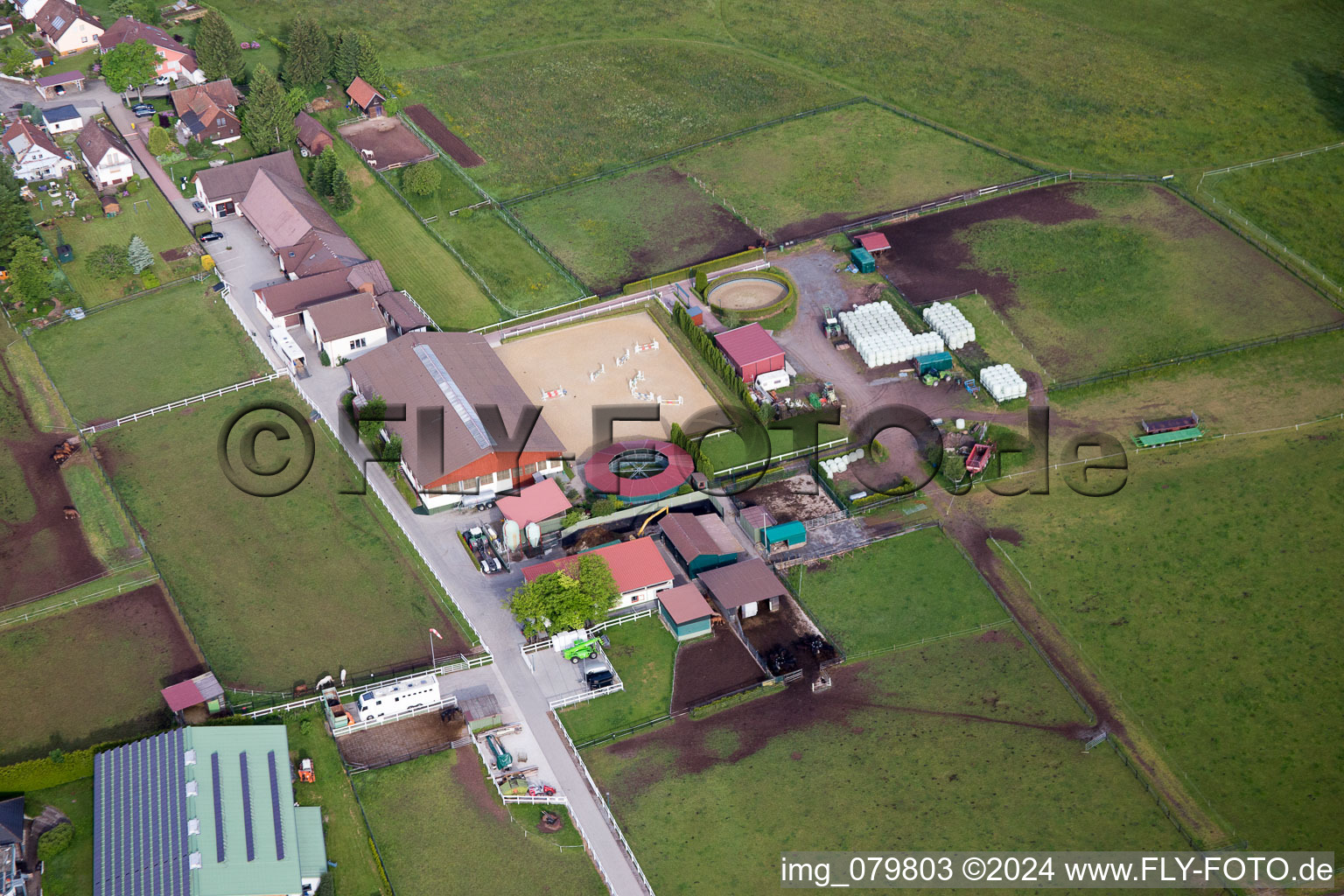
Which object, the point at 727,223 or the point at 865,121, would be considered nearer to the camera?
the point at 727,223

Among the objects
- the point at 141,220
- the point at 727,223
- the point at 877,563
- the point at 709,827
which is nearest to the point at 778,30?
the point at 727,223

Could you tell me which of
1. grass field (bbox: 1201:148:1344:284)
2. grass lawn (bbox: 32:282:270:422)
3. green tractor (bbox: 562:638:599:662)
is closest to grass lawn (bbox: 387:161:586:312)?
grass lawn (bbox: 32:282:270:422)

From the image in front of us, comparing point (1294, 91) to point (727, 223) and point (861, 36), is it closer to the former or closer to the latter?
point (861, 36)

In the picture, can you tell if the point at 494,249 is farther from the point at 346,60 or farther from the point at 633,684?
the point at 633,684

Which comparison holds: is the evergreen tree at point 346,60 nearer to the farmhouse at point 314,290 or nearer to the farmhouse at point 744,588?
the farmhouse at point 314,290

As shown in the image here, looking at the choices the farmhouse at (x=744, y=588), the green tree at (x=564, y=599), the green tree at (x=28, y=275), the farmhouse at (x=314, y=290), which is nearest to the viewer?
the green tree at (x=564, y=599)

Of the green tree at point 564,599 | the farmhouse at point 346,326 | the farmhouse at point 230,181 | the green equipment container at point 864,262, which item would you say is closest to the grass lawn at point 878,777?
the green tree at point 564,599

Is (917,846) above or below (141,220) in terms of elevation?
below
